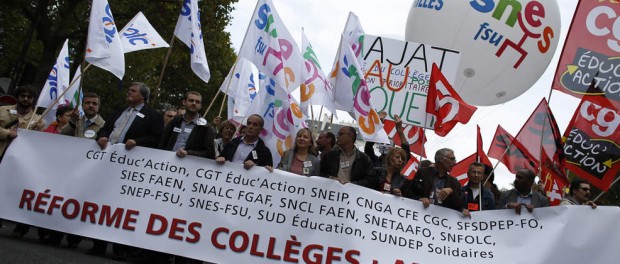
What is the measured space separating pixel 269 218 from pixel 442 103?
343cm

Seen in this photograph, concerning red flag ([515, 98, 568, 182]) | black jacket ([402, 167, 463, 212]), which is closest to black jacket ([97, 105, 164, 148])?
black jacket ([402, 167, 463, 212])

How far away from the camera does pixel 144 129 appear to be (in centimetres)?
797

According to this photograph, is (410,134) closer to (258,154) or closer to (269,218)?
(258,154)

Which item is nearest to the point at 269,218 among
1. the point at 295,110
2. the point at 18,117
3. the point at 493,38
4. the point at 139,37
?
the point at 18,117

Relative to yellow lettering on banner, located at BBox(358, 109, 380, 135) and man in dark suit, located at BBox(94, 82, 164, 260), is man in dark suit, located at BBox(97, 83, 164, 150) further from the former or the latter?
yellow lettering on banner, located at BBox(358, 109, 380, 135)

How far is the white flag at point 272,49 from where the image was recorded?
9.40 meters

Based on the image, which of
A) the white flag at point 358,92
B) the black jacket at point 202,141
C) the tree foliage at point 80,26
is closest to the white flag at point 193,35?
the white flag at point 358,92

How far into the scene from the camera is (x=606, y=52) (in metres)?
8.81

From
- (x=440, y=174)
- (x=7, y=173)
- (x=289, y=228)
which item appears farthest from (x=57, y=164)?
(x=440, y=174)

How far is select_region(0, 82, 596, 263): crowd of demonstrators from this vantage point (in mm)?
7785

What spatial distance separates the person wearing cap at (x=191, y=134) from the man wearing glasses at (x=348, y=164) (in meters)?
1.18

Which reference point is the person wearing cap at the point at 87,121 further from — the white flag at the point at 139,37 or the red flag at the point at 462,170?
the red flag at the point at 462,170

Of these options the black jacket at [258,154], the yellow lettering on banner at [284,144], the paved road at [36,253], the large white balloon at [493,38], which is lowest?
the paved road at [36,253]

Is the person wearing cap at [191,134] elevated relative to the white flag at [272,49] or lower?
lower
